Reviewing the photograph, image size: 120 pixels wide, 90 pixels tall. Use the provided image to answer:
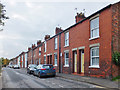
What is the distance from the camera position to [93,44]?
13.5m

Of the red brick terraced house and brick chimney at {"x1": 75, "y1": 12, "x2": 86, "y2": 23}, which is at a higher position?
brick chimney at {"x1": 75, "y1": 12, "x2": 86, "y2": 23}

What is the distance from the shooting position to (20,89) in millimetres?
8797

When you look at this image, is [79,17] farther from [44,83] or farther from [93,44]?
[44,83]

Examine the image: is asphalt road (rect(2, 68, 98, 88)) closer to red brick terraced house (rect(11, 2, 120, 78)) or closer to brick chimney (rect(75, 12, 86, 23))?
red brick terraced house (rect(11, 2, 120, 78))

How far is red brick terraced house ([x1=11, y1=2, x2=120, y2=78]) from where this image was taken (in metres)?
11.7

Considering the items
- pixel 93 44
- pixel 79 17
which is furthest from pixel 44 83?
pixel 79 17

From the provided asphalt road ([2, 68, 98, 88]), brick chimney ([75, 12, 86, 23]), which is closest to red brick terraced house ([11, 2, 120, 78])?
brick chimney ([75, 12, 86, 23])

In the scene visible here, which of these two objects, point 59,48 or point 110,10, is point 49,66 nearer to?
point 59,48

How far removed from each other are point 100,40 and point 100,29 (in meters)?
1.02

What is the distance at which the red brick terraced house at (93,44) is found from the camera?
1170 centimetres

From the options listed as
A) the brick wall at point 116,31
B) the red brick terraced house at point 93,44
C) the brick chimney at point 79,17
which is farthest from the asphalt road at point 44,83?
the brick chimney at point 79,17

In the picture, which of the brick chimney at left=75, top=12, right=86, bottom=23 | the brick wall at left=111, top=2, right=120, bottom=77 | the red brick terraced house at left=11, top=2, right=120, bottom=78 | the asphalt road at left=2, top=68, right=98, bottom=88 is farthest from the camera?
the brick chimney at left=75, top=12, right=86, bottom=23

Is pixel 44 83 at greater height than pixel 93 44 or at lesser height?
lesser

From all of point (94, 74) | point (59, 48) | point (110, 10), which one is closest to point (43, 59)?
point (59, 48)
